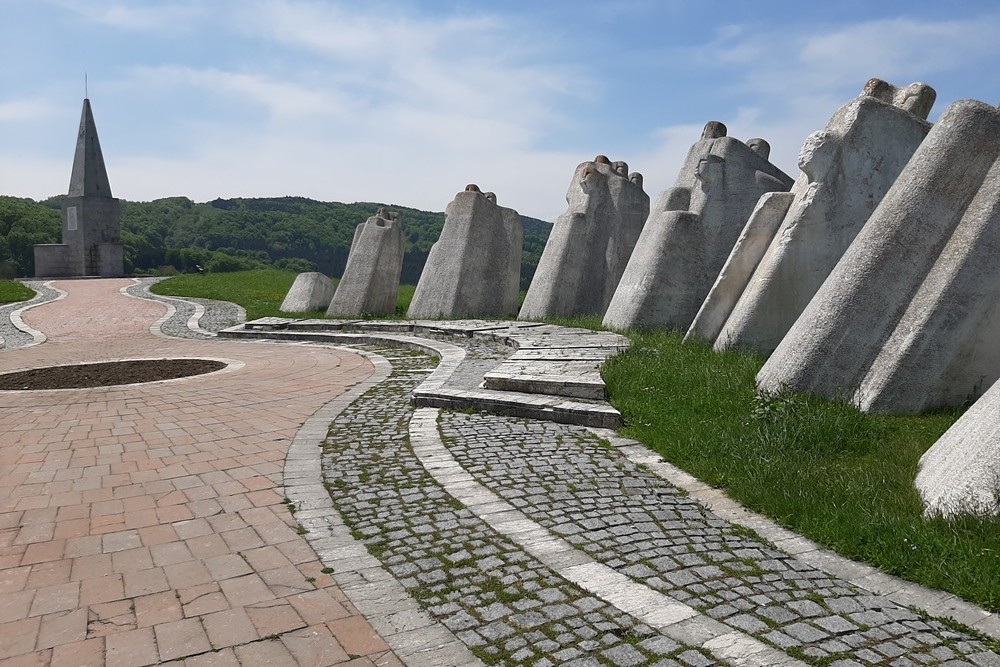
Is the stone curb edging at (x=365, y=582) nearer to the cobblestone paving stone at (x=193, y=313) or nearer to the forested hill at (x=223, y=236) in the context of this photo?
the cobblestone paving stone at (x=193, y=313)

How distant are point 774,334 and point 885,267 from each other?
7.54 ft

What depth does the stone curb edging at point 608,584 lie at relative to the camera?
8.49 ft

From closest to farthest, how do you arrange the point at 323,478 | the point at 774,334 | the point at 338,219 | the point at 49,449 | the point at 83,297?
the point at 323,478 < the point at 49,449 < the point at 774,334 < the point at 83,297 < the point at 338,219

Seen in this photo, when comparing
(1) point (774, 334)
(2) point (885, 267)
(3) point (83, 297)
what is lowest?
(3) point (83, 297)

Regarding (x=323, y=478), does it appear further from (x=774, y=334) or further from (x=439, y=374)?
(x=774, y=334)

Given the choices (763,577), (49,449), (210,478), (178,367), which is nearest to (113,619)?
(210,478)

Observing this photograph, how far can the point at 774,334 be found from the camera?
7754mm

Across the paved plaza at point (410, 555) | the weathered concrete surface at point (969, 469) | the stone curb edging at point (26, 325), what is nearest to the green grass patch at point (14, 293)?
the stone curb edging at point (26, 325)

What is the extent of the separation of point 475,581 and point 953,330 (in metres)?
4.00

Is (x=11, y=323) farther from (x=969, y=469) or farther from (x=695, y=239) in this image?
(x=969, y=469)

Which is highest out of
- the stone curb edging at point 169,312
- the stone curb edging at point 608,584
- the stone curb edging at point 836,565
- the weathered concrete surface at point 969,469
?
the weathered concrete surface at point 969,469

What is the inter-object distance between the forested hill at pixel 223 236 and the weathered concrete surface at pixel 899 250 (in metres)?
31.1

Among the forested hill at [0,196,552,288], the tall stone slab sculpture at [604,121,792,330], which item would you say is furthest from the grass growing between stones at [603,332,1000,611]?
the forested hill at [0,196,552,288]

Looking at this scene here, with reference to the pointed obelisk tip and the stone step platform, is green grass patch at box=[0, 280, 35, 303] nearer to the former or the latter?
the pointed obelisk tip
